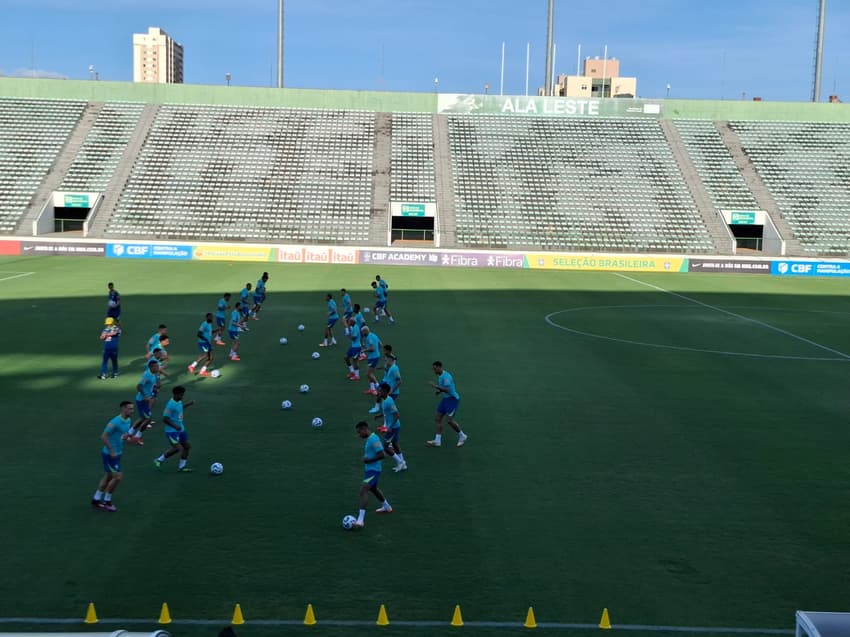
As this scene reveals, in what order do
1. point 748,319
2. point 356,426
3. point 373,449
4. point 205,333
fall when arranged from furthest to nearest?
point 748,319 < point 205,333 < point 356,426 < point 373,449

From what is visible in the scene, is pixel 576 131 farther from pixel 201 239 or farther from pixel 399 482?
pixel 399 482

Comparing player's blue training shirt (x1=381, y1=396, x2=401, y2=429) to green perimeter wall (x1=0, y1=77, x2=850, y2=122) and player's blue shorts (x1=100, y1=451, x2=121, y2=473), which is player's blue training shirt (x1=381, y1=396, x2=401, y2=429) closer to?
player's blue shorts (x1=100, y1=451, x2=121, y2=473)

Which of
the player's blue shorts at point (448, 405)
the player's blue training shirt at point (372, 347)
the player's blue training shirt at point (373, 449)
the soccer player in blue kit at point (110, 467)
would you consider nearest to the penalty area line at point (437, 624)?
the player's blue training shirt at point (373, 449)

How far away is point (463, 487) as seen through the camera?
14.5m

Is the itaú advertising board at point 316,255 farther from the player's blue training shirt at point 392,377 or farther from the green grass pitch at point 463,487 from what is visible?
the player's blue training shirt at point 392,377

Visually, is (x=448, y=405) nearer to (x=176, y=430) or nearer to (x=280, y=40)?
(x=176, y=430)

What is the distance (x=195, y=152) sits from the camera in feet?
227

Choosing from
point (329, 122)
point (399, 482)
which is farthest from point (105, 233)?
point (399, 482)

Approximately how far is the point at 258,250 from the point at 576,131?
114 feet

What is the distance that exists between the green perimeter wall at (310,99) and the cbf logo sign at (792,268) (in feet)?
88.7

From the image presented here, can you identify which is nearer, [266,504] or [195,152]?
[266,504]

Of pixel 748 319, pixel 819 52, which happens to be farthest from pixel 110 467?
pixel 819 52

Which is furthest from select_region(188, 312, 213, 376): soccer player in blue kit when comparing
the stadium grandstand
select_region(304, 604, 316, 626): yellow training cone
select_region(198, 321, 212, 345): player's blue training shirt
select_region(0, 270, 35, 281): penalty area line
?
the stadium grandstand

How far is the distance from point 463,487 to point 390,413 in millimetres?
1887
